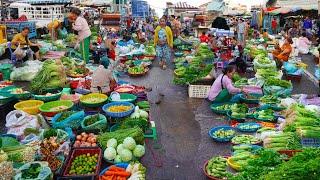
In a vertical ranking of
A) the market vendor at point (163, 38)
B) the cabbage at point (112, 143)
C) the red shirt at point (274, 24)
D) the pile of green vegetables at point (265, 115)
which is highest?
the red shirt at point (274, 24)

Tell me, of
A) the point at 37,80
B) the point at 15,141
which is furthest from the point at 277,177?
the point at 37,80

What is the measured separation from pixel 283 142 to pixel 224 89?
297cm

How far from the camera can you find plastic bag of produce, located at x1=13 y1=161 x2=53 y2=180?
4602mm

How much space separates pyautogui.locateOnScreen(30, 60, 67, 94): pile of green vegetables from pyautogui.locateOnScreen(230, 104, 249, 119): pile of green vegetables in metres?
3.92

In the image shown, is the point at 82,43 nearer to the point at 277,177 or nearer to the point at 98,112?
the point at 98,112

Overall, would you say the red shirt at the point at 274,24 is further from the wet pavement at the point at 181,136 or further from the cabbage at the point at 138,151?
the cabbage at the point at 138,151

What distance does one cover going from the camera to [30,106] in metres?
7.38

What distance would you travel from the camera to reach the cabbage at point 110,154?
5.62 m

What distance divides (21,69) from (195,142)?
6108 millimetres

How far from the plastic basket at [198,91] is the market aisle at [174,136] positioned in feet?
0.62

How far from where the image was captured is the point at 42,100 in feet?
25.6

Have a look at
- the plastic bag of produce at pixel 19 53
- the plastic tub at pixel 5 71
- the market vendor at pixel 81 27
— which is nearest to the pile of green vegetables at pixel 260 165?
the market vendor at pixel 81 27

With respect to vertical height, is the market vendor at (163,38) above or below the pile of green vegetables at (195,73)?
above

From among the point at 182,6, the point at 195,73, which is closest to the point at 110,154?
the point at 195,73
